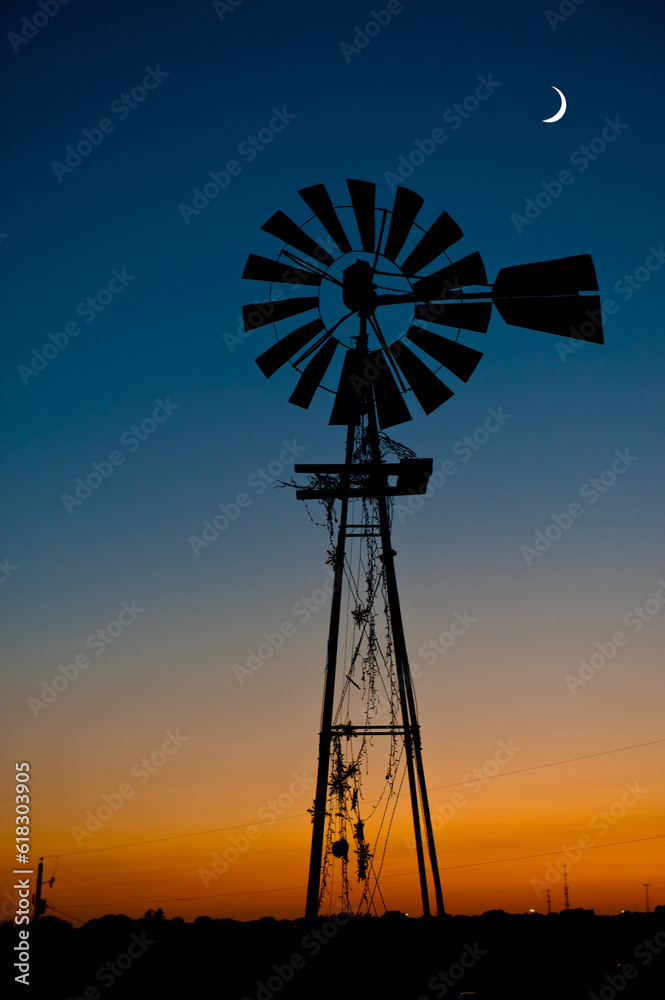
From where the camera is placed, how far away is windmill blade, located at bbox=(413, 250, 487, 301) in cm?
1603

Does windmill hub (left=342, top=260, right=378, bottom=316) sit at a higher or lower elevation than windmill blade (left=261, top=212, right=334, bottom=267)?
lower

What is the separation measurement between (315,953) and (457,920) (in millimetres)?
2848

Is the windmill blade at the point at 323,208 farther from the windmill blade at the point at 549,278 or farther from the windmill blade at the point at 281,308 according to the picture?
the windmill blade at the point at 549,278

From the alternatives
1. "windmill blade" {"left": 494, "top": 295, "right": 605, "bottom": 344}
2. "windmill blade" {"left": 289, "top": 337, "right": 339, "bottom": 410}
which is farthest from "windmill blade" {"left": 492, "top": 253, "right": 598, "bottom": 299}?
"windmill blade" {"left": 289, "top": 337, "right": 339, "bottom": 410}

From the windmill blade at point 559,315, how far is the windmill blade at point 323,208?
3.39 meters

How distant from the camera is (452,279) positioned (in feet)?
53.2

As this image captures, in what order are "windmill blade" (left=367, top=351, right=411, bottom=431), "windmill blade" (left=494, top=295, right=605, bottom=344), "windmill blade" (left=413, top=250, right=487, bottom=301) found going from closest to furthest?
1. "windmill blade" (left=494, top=295, right=605, bottom=344)
2. "windmill blade" (left=413, top=250, right=487, bottom=301)
3. "windmill blade" (left=367, top=351, right=411, bottom=431)

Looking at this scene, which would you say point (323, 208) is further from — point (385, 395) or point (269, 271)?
point (385, 395)

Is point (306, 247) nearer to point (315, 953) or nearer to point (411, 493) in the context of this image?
point (411, 493)

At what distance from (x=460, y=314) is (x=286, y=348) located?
3426 millimetres

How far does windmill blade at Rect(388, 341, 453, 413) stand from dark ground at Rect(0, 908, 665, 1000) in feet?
32.5

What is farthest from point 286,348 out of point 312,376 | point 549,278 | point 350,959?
point 350,959

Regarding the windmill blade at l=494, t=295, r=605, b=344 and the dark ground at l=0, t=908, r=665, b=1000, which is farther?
the dark ground at l=0, t=908, r=665, b=1000

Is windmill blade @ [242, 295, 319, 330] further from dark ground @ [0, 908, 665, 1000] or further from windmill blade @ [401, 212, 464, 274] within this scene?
dark ground @ [0, 908, 665, 1000]
